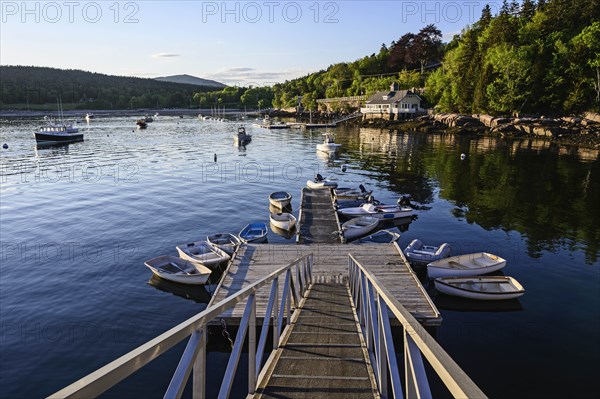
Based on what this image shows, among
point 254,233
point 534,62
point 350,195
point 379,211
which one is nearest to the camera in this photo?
point 254,233

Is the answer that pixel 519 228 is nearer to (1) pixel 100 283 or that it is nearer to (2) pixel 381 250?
(2) pixel 381 250

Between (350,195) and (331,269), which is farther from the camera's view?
(350,195)

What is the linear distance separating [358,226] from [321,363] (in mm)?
20132

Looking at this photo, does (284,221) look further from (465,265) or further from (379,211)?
(465,265)

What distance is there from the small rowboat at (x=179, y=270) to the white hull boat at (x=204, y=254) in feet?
1.06

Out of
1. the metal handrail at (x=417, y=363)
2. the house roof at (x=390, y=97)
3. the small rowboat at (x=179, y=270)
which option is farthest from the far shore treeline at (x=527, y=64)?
the metal handrail at (x=417, y=363)

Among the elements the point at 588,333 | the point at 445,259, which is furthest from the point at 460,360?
the point at 445,259

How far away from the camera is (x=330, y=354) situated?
709 centimetres

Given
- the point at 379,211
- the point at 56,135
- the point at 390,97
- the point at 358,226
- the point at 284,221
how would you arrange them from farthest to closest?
1. the point at 390,97
2. the point at 56,135
3. the point at 379,211
4. the point at 284,221
5. the point at 358,226

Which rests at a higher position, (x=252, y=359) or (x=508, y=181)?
(x=252, y=359)

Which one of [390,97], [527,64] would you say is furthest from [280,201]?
[390,97]

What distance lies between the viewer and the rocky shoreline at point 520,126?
6925 cm

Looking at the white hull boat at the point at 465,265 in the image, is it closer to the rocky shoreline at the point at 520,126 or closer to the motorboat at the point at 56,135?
the rocky shoreline at the point at 520,126

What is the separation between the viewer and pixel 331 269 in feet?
60.2
